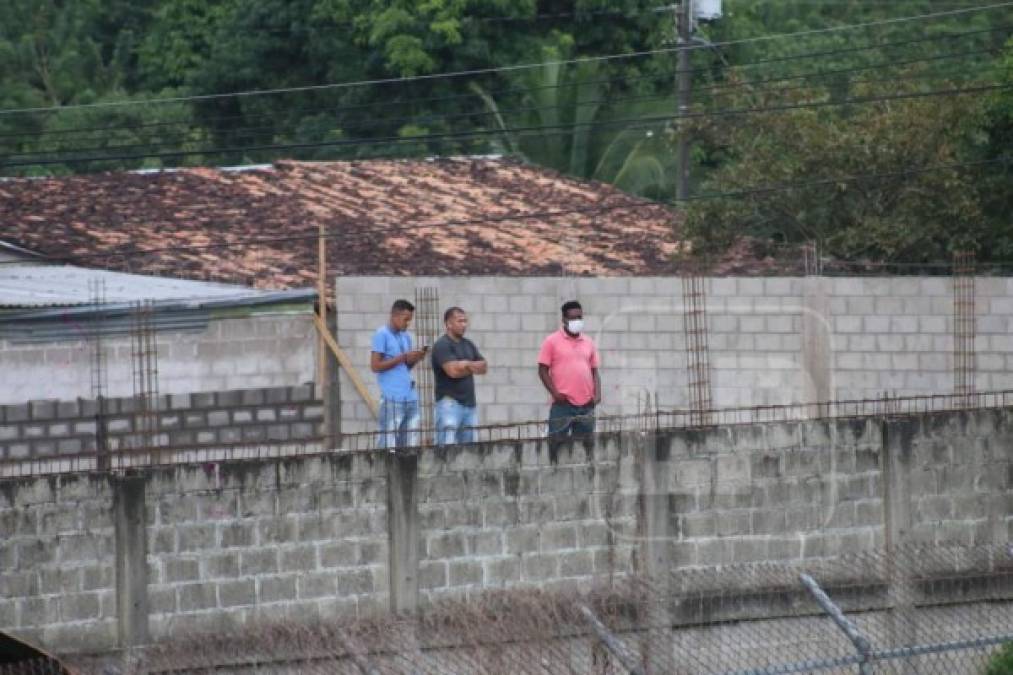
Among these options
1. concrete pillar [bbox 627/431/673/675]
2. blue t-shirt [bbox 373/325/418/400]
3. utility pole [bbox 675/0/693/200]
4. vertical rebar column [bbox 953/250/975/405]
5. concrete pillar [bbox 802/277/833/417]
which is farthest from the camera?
utility pole [bbox 675/0/693/200]

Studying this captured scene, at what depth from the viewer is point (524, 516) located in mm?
11336

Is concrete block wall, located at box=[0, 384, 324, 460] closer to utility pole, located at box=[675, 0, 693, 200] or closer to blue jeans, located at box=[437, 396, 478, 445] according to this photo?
blue jeans, located at box=[437, 396, 478, 445]

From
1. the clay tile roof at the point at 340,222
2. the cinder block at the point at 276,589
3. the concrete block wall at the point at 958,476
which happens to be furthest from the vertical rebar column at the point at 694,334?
the cinder block at the point at 276,589

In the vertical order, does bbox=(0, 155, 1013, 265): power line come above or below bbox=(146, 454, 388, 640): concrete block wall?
above

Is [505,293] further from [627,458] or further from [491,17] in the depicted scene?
[491,17]

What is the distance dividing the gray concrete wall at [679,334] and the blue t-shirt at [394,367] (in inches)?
128

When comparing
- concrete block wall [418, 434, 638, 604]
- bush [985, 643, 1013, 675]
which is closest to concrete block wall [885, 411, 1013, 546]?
bush [985, 643, 1013, 675]

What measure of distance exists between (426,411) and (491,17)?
53.2ft

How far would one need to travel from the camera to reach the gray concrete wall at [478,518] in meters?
10.4

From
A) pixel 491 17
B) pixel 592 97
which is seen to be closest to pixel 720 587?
pixel 592 97

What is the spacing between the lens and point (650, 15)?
31.6 meters

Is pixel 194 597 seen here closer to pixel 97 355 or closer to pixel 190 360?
pixel 97 355

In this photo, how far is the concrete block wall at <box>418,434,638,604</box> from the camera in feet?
36.6

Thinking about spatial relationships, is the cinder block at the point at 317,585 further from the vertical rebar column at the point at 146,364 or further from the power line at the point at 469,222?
the power line at the point at 469,222
